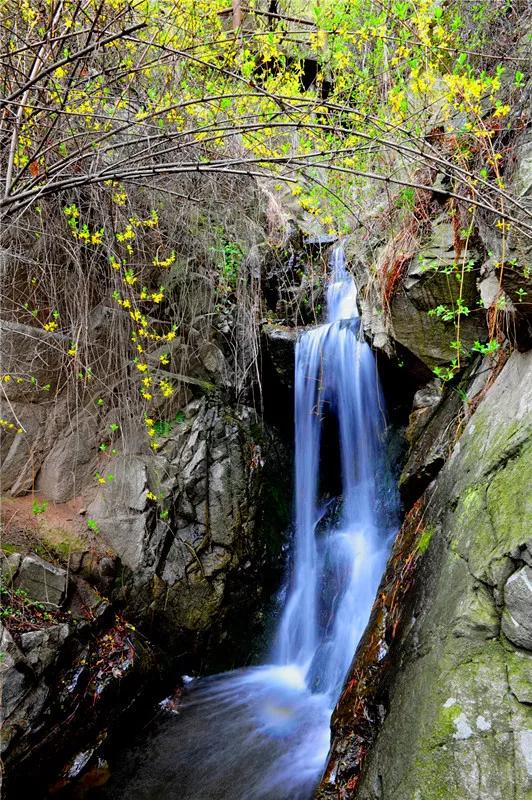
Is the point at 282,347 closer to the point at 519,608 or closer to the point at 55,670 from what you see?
the point at 55,670

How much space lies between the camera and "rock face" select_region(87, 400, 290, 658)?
4.78 meters

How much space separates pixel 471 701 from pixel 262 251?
4780 millimetres

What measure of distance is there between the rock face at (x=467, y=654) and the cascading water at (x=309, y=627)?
1372mm

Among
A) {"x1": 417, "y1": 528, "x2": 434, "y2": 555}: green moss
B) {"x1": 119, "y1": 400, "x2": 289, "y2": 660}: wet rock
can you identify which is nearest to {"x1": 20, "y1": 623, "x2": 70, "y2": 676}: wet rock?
{"x1": 119, "y1": 400, "x2": 289, "y2": 660}: wet rock

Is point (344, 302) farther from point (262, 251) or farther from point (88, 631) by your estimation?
point (88, 631)

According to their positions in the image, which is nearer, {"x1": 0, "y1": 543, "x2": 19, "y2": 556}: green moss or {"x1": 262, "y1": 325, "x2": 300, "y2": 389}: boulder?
{"x1": 0, "y1": 543, "x2": 19, "y2": 556}: green moss

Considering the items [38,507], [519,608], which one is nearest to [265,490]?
[38,507]

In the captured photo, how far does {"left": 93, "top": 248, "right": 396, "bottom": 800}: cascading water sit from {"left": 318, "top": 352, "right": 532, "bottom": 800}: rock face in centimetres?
137

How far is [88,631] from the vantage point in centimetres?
416

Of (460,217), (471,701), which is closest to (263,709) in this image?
(471,701)

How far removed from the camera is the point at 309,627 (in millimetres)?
5105

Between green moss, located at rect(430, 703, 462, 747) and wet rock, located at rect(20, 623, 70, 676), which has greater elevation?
green moss, located at rect(430, 703, 462, 747)

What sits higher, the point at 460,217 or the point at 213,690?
the point at 460,217

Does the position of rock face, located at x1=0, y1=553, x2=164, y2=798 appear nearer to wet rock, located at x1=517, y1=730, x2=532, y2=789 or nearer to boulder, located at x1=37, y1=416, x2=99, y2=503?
boulder, located at x1=37, y1=416, x2=99, y2=503
